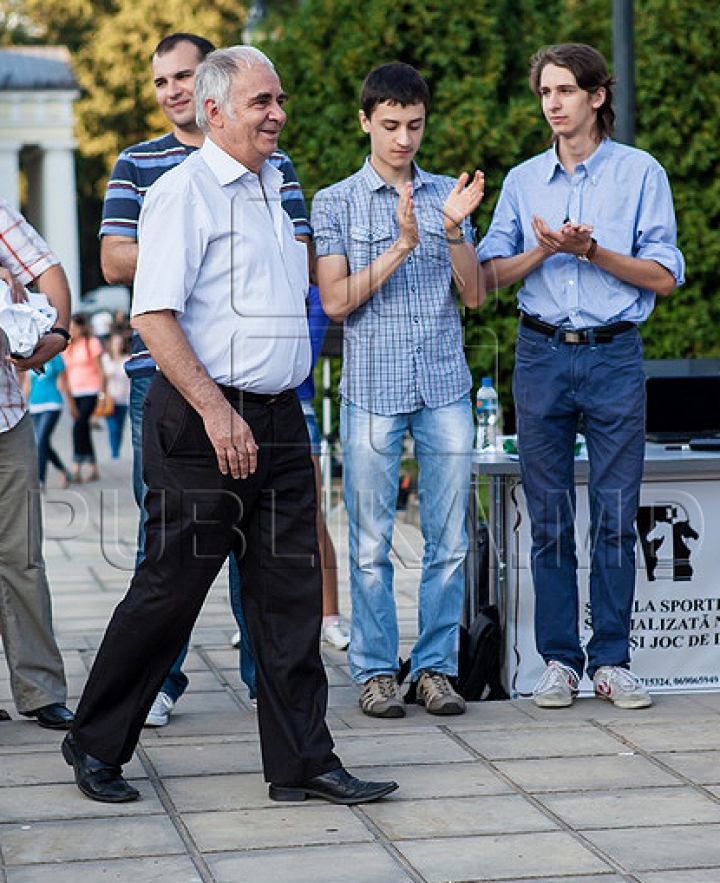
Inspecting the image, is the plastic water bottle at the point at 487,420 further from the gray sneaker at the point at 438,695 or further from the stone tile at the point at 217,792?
the stone tile at the point at 217,792

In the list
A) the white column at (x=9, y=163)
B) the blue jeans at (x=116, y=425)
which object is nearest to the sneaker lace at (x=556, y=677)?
the blue jeans at (x=116, y=425)

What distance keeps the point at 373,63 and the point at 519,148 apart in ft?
3.66

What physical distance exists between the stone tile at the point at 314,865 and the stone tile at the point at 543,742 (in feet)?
3.28

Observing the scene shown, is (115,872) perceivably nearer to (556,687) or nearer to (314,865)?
(314,865)

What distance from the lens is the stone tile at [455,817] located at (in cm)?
428

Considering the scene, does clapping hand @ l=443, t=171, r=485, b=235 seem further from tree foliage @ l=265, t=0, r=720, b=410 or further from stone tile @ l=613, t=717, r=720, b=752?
tree foliage @ l=265, t=0, r=720, b=410

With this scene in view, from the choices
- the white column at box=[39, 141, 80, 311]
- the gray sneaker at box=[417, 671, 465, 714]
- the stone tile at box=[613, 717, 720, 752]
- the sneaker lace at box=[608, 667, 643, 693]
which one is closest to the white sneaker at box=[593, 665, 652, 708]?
the sneaker lace at box=[608, 667, 643, 693]

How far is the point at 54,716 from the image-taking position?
542cm

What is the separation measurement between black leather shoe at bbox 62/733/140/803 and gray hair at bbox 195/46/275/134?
5.85 ft

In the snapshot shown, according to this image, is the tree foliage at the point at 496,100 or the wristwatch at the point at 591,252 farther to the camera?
the tree foliage at the point at 496,100

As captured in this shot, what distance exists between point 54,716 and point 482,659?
151 centimetres

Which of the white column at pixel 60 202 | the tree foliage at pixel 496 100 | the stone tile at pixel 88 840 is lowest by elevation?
the stone tile at pixel 88 840

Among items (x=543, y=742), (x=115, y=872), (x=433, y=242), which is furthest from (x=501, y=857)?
(x=433, y=242)

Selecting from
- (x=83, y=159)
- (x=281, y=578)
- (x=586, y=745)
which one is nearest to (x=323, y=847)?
(x=281, y=578)
